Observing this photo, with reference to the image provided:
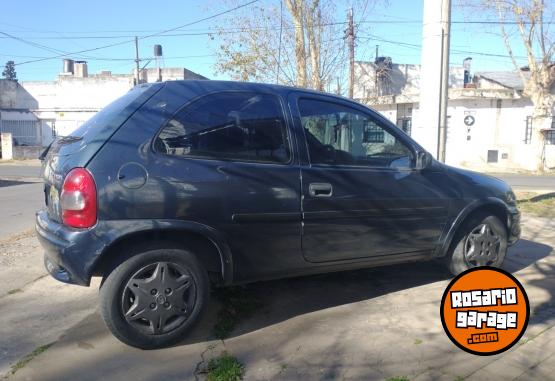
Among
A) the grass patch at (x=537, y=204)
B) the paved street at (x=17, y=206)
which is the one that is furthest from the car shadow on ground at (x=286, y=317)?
the paved street at (x=17, y=206)

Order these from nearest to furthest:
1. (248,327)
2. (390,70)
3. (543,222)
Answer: (248,327), (543,222), (390,70)

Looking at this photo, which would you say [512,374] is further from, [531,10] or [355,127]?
[531,10]

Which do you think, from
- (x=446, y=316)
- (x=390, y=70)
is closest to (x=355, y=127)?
(x=446, y=316)

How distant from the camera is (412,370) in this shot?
3086mm

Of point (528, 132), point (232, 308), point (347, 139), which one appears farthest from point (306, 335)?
point (528, 132)

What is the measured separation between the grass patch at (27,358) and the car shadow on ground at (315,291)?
37.8 inches

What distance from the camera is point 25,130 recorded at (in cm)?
3591

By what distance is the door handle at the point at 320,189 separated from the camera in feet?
12.0

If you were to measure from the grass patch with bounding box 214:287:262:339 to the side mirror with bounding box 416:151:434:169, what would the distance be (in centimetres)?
184

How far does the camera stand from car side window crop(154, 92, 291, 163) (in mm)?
3342

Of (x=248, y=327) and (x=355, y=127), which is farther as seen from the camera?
(x=355, y=127)

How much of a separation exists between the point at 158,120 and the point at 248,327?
5.58 feet

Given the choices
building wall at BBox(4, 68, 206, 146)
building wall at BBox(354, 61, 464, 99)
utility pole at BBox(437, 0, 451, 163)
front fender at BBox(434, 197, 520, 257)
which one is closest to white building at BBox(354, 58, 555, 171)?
building wall at BBox(354, 61, 464, 99)

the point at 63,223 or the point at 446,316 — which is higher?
the point at 63,223
